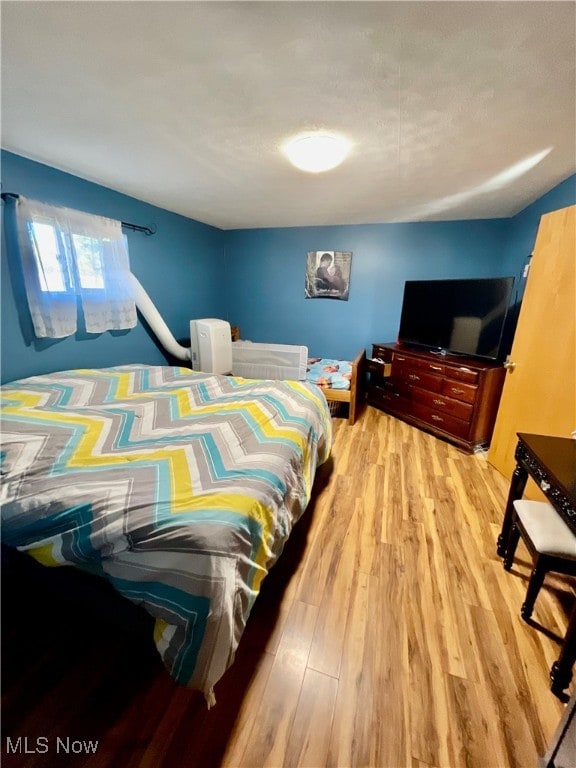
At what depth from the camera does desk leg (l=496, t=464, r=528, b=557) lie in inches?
57.6

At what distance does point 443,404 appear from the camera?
2.85 metres

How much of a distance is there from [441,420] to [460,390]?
1.23 feet

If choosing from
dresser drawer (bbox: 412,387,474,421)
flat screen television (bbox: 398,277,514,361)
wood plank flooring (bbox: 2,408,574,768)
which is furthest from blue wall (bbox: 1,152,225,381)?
dresser drawer (bbox: 412,387,474,421)

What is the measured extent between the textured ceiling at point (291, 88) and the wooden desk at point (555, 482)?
153 cm

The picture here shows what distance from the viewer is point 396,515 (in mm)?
1892

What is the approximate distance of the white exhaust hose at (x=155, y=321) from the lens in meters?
2.83

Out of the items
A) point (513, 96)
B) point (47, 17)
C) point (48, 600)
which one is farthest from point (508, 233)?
point (48, 600)

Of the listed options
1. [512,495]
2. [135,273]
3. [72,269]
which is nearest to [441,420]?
[512,495]

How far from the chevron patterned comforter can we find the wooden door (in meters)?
1.57

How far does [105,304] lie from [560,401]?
3.53m

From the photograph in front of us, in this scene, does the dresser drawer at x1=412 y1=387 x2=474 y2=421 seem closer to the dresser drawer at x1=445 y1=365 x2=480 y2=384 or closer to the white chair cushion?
the dresser drawer at x1=445 y1=365 x2=480 y2=384

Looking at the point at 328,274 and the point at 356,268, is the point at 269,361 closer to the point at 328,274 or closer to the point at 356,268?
the point at 328,274

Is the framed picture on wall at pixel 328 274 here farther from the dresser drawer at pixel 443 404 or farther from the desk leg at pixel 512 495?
the desk leg at pixel 512 495

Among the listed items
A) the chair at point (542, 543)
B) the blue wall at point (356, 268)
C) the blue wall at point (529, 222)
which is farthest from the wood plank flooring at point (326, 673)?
the blue wall at point (356, 268)
